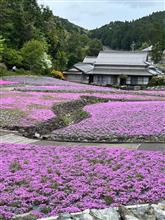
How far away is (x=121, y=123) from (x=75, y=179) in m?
10.6

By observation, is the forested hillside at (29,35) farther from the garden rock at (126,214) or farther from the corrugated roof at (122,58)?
the garden rock at (126,214)

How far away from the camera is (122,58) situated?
88.8 meters

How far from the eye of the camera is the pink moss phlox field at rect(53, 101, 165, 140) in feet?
66.5

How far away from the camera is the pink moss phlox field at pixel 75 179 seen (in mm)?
10266

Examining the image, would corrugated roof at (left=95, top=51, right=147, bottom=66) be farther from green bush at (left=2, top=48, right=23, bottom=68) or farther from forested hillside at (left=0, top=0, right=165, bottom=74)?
green bush at (left=2, top=48, right=23, bottom=68)

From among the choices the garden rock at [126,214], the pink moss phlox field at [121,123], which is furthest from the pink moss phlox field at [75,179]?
the pink moss phlox field at [121,123]

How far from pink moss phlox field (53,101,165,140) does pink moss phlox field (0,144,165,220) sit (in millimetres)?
4391

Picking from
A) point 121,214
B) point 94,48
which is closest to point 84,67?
point 94,48

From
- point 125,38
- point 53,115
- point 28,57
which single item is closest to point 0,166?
point 53,115

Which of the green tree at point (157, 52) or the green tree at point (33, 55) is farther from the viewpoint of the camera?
the green tree at point (157, 52)

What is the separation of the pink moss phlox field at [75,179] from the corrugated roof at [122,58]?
7095cm

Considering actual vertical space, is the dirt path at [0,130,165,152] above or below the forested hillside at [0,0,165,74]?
below

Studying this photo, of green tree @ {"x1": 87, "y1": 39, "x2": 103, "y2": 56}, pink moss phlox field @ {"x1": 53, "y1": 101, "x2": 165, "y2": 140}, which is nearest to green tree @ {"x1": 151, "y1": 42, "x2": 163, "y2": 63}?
green tree @ {"x1": 87, "y1": 39, "x2": 103, "y2": 56}

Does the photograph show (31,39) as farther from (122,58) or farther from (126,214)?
(126,214)
